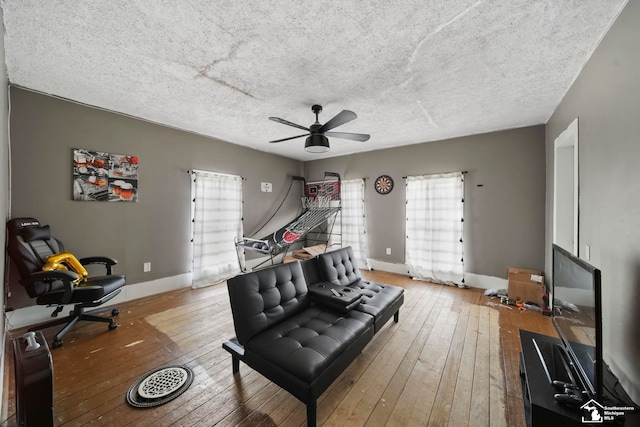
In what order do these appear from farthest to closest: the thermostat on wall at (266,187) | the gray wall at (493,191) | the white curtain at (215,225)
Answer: the thermostat on wall at (266,187)
the white curtain at (215,225)
the gray wall at (493,191)

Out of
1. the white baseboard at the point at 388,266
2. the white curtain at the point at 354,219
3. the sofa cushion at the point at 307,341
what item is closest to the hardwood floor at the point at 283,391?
the sofa cushion at the point at 307,341

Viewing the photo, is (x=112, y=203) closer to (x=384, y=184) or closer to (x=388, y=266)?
(x=384, y=184)

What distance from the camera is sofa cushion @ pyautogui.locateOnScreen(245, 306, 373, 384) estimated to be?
4.91 ft

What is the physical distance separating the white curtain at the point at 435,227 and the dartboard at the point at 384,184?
0.39 meters

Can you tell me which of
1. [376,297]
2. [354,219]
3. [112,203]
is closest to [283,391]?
[376,297]

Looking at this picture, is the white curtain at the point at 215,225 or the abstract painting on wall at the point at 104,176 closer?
the abstract painting on wall at the point at 104,176

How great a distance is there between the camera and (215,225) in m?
4.26

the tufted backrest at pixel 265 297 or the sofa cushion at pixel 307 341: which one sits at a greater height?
the tufted backrest at pixel 265 297

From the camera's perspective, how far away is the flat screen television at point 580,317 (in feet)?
3.60

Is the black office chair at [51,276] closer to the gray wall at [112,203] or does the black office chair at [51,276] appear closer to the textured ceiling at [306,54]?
the gray wall at [112,203]

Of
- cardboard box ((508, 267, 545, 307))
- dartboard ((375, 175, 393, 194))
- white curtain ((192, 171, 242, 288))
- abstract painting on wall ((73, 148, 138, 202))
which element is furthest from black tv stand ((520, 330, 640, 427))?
abstract painting on wall ((73, 148, 138, 202))

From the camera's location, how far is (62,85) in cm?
253

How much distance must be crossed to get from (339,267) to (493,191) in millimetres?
2975

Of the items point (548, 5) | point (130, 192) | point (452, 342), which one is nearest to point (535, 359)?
point (452, 342)
